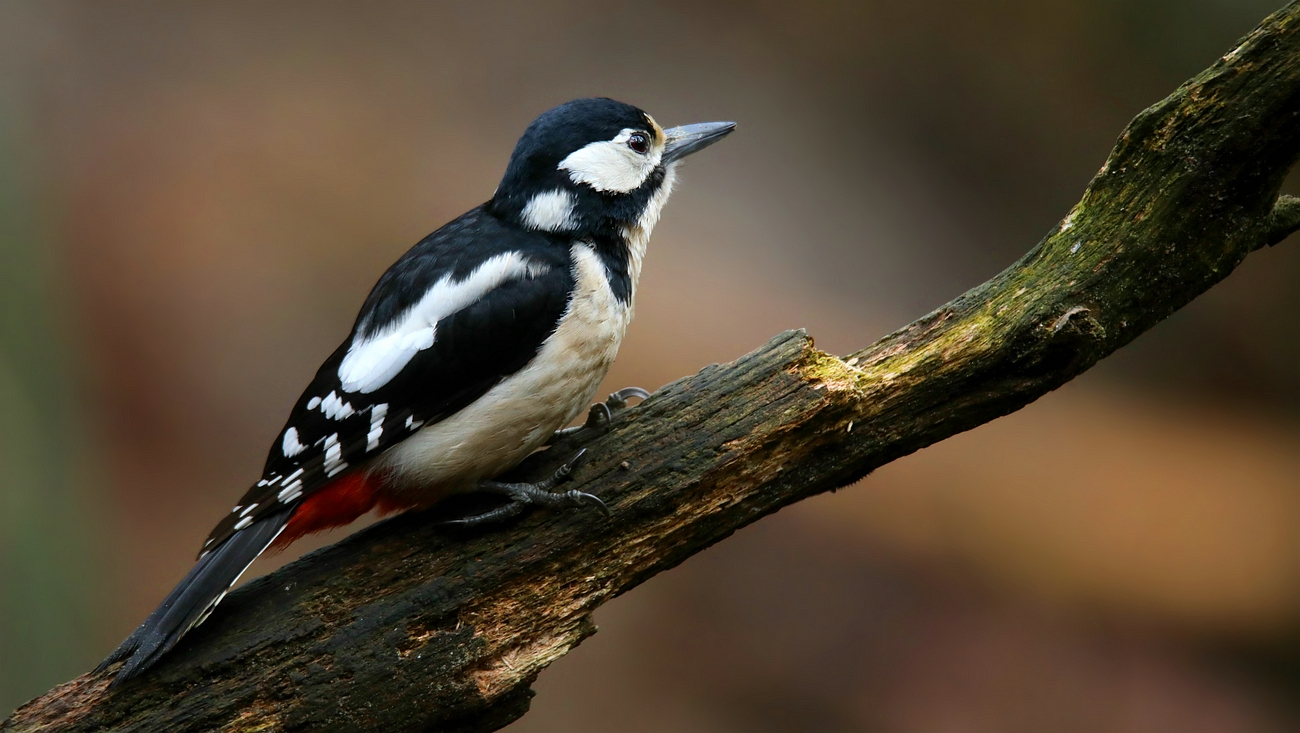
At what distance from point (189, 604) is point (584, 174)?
1.52 meters

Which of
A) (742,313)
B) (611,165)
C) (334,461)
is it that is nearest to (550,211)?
(611,165)

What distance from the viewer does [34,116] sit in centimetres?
568

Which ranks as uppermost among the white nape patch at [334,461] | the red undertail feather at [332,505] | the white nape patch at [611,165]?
the white nape patch at [611,165]

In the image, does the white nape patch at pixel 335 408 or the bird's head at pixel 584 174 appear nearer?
the white nape patch at pixel 335 408

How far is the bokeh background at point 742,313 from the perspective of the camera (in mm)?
5551

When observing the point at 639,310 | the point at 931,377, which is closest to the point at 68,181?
the point at 639,310

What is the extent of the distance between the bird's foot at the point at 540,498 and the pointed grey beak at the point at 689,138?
1.10m

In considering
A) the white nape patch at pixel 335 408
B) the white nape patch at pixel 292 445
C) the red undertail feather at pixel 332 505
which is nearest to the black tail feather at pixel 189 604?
the red undertail feather at pixel 332 505

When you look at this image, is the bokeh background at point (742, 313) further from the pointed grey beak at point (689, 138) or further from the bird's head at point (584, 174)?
the bird's head at point (584, 174)

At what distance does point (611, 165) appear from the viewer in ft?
9.90

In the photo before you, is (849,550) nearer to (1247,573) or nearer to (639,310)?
(639,310)

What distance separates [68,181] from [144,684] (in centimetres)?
428

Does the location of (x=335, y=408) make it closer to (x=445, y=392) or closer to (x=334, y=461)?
(x=334, y=461)

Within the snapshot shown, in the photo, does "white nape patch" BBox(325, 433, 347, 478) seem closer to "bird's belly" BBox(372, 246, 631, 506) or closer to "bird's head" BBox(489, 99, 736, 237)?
"bird's belly" BBox(372, 246, 631, 506)
